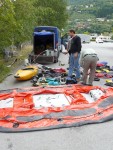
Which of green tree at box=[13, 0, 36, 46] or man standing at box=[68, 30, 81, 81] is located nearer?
man standing at box=[68, 30, 81, 81]

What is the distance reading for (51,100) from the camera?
920 centimetres

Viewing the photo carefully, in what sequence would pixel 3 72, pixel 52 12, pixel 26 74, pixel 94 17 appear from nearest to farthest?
pixel 26 74, pixel 3 72, pixel 52 12, pixel 94 17

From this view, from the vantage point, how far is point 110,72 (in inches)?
577

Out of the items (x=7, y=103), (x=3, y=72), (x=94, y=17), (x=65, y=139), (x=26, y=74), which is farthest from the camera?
(x=94, y=17)

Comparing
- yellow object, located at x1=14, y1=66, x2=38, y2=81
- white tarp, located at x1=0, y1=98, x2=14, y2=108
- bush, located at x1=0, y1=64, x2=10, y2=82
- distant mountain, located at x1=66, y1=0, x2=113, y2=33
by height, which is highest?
white tarp, located at x1=0, y1=98, x2=14, y2=108

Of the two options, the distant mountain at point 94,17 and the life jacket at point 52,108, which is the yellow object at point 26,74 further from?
the distant mountain at point 94,17

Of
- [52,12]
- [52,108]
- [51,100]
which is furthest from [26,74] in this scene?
[52,12]

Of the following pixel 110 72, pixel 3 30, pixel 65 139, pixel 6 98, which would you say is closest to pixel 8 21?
pixel 3 30

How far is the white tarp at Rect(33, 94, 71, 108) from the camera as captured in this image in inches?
346

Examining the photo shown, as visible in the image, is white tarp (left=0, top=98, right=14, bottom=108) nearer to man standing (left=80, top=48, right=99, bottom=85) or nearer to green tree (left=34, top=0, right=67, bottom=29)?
man standing (left=80, top=48, right=99, bottom=85)

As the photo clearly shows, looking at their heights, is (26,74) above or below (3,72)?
above

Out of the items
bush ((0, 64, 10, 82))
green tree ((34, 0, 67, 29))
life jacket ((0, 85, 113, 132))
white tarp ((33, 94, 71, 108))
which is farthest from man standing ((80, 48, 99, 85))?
green tree ((34, 0, 67, 29))

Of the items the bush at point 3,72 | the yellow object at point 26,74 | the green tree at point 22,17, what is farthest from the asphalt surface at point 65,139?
the green tree at point 22,17

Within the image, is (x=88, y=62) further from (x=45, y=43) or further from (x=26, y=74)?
(x=45, y=43)
